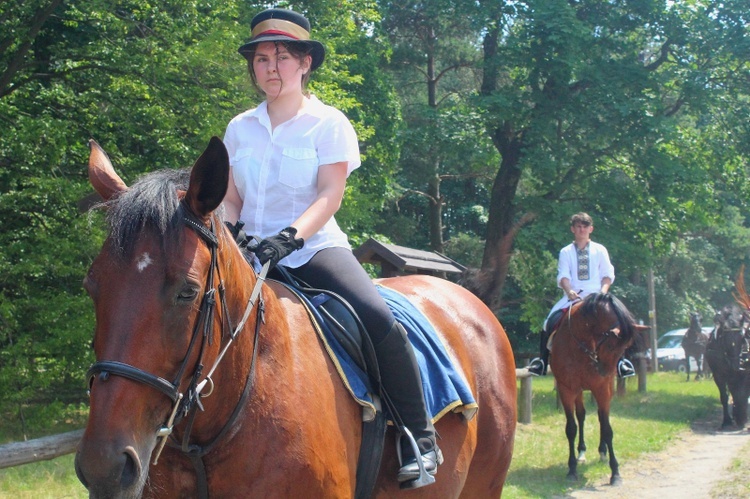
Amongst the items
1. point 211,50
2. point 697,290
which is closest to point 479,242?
point 697,290

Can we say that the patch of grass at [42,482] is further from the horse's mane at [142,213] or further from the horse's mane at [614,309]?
the horse's mane at [614,309]

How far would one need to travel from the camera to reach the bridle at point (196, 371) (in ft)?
7.52

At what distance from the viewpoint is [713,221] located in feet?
74.8

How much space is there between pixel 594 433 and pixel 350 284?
10875mm

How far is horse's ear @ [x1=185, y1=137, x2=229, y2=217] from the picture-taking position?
8.45ft

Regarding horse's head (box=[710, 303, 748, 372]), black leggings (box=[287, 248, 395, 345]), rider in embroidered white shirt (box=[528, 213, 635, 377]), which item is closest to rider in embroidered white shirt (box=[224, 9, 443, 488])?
black leggings (box=[287, 248, 395, 345])

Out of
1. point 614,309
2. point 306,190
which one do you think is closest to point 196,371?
point 306,190

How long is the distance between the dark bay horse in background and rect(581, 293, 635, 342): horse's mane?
6.17 m

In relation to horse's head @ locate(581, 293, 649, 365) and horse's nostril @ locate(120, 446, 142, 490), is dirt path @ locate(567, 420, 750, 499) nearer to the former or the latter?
horse's head @ locate(581, 293, 649, 365)

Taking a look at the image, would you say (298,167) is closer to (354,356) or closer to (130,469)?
(354,356)

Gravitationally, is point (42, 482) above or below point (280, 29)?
below

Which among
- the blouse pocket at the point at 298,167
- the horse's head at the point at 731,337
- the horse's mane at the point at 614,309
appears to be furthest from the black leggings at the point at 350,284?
the horse's head at the point at 731,337

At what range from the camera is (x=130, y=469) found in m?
2.23

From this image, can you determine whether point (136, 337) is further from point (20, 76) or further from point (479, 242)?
point (479, 242)
